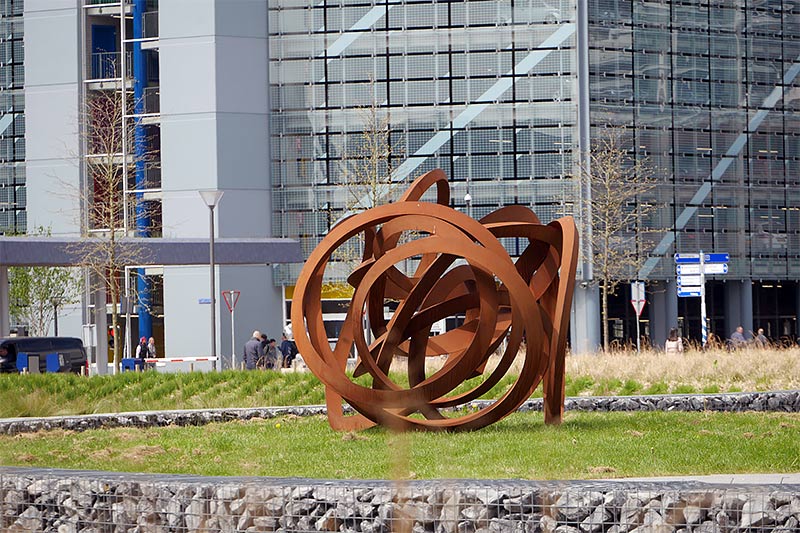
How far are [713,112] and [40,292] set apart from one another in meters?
30.0

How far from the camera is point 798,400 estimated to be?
2108cm

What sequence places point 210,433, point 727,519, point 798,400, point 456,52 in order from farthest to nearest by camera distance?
point 456,52 → point 798,400 → point 210,433 → point 727,519

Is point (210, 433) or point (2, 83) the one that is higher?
point (2, 83)

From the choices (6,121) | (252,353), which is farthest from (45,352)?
A: (6,121)

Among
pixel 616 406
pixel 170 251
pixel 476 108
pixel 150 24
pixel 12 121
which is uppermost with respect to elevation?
pixel 150 24

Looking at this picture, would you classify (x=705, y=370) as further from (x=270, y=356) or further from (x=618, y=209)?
(x=618, y=209)

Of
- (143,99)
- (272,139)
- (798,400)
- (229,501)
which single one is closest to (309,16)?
(272,139)

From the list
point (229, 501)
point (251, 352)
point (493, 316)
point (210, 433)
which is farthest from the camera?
point (251, 352)

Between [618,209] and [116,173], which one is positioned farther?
[116,173]

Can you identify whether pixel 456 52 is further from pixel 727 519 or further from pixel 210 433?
pixel 727 519

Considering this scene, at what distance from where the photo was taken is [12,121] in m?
63.3

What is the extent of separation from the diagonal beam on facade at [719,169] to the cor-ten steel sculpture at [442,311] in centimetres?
3781

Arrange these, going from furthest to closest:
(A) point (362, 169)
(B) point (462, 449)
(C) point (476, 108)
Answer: (C) point (476, 108) → (A) point (362, 169) → (B) point (462, 449)

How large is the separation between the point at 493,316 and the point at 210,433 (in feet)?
14.4
